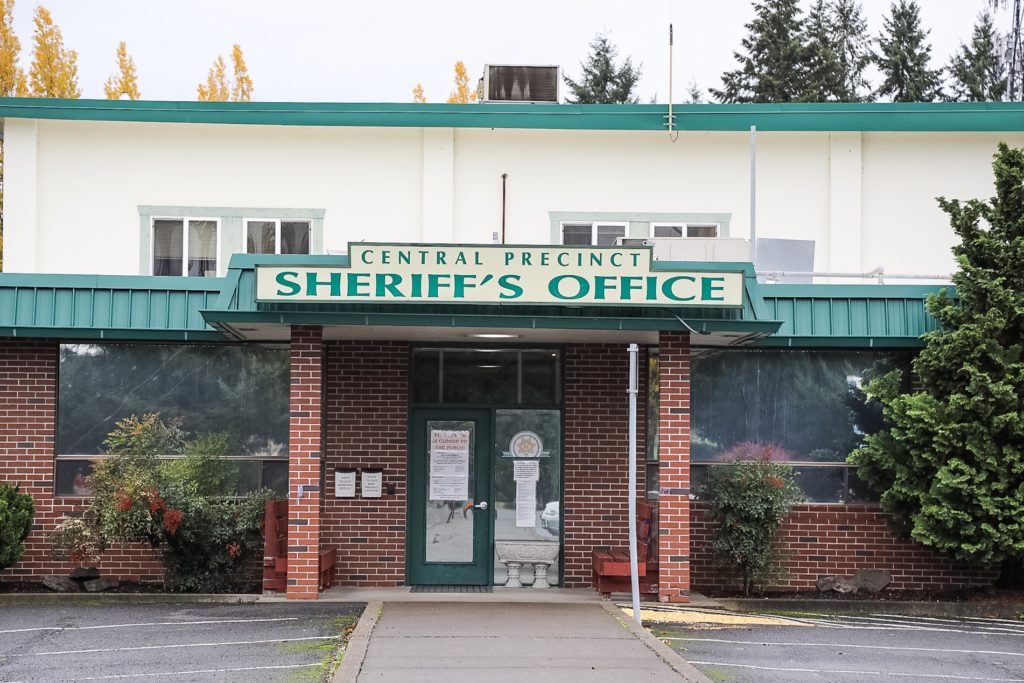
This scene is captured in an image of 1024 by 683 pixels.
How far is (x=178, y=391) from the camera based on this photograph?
16.7 meters

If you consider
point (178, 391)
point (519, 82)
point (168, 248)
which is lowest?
point (178, 391)

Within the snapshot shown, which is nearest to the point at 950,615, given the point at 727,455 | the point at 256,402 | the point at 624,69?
the point at 727,455

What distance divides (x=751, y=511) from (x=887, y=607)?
215 cm

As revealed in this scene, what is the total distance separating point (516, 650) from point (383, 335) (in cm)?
551

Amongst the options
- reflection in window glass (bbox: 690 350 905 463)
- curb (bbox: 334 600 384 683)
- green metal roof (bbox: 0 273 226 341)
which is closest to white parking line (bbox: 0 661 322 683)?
curb (bbox: 334 600 384 683)

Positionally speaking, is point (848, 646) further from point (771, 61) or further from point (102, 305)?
point (771, 61)

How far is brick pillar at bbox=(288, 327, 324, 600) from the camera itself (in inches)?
585

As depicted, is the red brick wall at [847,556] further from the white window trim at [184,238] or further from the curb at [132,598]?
the white window trim at [184,238]

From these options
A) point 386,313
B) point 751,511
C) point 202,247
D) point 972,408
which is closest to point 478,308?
point 386,313

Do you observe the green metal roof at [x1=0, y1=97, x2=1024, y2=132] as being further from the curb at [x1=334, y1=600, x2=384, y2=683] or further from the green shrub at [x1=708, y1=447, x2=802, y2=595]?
the curb at [x1=334, y1=600, x2=384, y2=683]

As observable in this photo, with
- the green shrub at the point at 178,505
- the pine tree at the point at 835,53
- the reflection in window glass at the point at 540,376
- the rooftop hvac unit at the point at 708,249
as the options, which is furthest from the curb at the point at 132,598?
the pine tree at the point at 835,53

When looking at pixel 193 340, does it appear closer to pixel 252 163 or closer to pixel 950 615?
pixel 252 163

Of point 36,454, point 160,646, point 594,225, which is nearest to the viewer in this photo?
point 160,646

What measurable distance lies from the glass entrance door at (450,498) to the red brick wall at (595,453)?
3.48 ft
